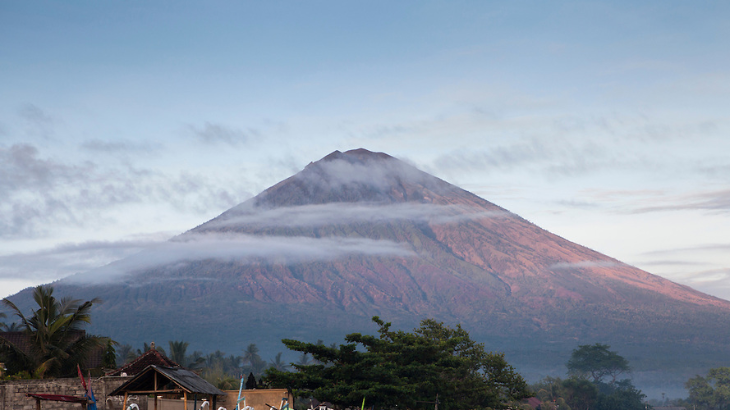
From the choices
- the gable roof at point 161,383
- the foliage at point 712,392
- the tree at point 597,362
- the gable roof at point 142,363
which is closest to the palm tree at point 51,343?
the gable roof at point 142,363

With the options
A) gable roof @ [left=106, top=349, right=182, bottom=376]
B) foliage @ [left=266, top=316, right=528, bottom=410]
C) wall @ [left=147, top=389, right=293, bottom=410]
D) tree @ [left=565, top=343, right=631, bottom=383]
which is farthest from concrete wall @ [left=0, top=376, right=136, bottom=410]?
tree @ [left=565, top=343, right=631, bottom=383]

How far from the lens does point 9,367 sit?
3788 cm

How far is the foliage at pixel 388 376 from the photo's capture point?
3475cm

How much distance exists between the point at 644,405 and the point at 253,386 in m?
92.7

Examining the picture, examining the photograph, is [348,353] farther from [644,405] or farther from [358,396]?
[644,405]

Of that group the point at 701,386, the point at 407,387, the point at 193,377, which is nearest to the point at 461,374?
the point at 407,387

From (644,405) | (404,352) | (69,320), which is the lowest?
(644,405)

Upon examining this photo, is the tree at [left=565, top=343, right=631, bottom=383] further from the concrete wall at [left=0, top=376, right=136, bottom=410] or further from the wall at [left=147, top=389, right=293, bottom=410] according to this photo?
the concrete wall at [left=0, top=376, right=136, bottom=410]

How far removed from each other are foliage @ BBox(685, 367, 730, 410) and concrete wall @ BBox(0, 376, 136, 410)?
113 meters

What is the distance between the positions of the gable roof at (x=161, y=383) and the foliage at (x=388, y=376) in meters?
7.80

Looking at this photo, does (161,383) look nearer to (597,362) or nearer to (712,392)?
(712,392)

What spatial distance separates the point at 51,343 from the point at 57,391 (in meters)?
11.0

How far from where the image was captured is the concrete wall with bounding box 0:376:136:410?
29.0 meters

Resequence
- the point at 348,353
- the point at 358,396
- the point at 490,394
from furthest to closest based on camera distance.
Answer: the point at 490,394 < the point at 348,353 < the point at 358,396
